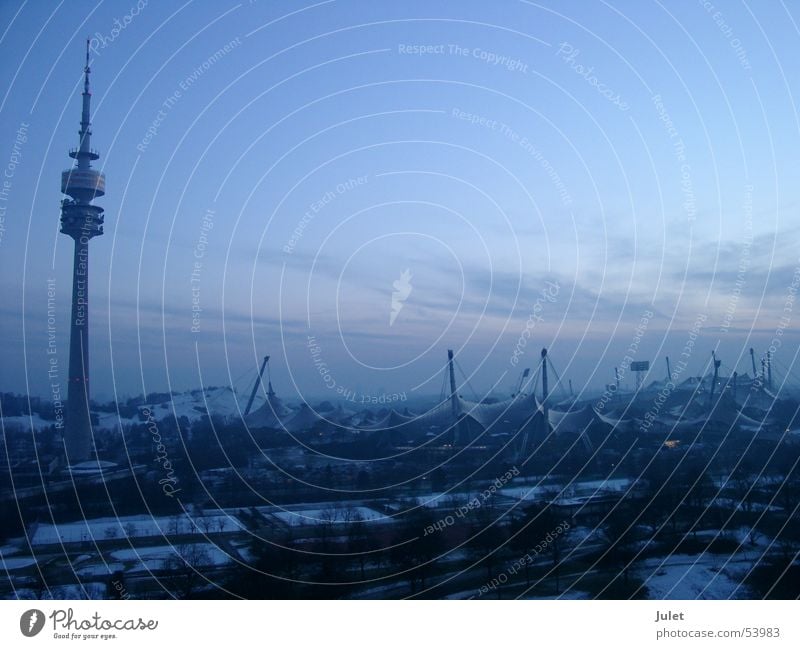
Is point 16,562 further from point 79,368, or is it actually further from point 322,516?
point 322,516

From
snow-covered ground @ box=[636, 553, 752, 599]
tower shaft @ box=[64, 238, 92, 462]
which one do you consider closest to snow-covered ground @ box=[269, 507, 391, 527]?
tower shaft @ box=[64, 238, 92, 462]

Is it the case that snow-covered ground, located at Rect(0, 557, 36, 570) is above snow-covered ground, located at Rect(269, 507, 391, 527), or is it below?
below

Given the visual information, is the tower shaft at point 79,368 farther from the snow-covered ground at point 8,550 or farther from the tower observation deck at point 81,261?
the snow-covered ground at point 8,550

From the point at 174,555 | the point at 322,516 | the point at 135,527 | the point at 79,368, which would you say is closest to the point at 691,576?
the point at 322,516

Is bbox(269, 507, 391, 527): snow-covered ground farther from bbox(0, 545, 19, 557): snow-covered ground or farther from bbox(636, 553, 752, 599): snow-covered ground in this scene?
bbox(636, 553, 752, 599): snow-covered ground

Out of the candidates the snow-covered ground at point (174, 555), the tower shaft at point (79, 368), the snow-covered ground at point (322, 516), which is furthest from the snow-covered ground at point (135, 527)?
the tower shaft at point (79, 368)

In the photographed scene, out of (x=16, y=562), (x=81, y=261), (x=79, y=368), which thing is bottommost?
(x=16, y=562)
